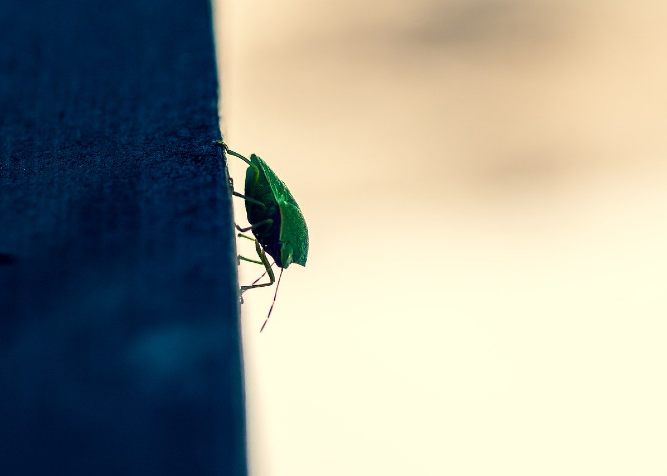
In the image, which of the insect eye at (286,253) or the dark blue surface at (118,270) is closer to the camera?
the dark blue surface at (118,270)

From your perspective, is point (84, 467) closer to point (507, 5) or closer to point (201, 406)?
point (201, 406)

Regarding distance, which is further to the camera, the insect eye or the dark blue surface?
the insect eye

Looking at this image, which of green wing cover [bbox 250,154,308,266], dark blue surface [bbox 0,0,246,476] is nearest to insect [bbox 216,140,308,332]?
green wing cover [bbox 250,154,308,266]

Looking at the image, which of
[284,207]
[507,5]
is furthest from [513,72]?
[284,207]

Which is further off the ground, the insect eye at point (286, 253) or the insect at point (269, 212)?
the insect at point (269, 212)

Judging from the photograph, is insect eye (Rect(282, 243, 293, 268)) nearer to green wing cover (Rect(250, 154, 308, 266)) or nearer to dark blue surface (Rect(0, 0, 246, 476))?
green wing cover (Rect(250, 154, 308, 266))

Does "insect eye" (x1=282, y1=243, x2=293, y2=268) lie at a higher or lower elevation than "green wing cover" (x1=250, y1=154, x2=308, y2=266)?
lower

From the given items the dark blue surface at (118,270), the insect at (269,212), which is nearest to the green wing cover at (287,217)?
the insect at (269,212)

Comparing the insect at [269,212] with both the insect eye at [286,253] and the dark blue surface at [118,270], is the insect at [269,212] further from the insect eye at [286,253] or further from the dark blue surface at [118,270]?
the dark blue surface at [118,270]
